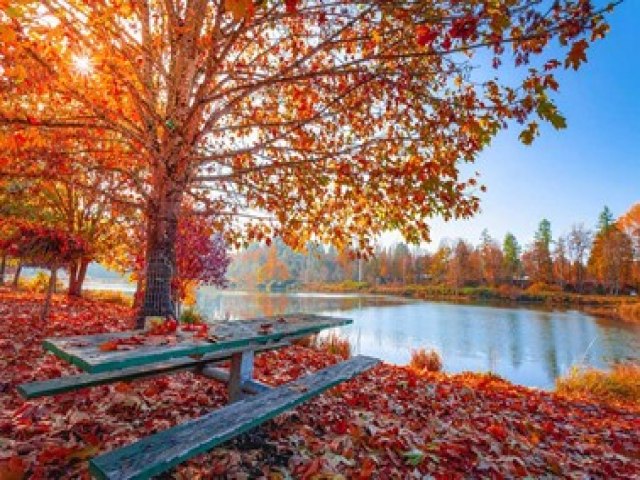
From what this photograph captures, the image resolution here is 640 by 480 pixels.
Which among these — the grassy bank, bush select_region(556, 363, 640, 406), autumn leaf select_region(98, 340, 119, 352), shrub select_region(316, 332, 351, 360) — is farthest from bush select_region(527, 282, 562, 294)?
autumn leaf select_region(98, 340, 119, 352)

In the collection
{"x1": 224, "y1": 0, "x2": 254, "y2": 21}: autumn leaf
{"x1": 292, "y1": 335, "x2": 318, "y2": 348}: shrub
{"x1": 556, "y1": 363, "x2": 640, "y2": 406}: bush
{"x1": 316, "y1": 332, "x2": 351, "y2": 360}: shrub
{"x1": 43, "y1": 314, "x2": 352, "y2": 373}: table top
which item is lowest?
{"x1": 556, "y1": 363, "x2": 640, "y2": 406}: bush

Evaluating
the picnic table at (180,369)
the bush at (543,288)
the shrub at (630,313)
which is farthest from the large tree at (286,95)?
the bush at (543,288)

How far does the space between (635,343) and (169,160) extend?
21.6 m

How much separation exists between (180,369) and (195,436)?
119 centimetres

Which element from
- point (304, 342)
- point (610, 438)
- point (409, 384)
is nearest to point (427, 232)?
point (409, 384)

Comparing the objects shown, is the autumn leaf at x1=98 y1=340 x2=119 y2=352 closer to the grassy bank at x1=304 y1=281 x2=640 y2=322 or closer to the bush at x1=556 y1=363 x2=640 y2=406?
the bush at x1=556 y1=363 x2=640 y2=406

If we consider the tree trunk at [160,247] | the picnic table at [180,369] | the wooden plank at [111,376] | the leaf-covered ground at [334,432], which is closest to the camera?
the picnic table at [180,369]

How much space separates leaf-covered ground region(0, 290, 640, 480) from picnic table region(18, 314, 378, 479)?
356 mm

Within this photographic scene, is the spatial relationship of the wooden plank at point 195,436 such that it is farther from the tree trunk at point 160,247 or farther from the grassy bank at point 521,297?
the grassy bank at point 521,297

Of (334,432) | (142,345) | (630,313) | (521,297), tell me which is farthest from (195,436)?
(521,297)

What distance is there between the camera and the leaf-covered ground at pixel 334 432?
2426 mm

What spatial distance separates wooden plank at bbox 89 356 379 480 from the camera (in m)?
1.68

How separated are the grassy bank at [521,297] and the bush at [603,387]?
26382mm

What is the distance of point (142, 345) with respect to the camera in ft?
7.72
